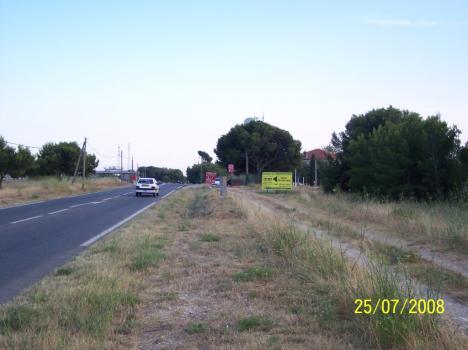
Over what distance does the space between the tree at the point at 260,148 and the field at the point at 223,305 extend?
172ft

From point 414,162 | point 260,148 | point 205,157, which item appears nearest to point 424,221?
point 414,162

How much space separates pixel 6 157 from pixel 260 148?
27.7 m

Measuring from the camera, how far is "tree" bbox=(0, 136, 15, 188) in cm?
5356

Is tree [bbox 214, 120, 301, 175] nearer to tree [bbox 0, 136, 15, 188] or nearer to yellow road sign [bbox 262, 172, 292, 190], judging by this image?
yellow road sign [bbox 262, 172, 292, 190]

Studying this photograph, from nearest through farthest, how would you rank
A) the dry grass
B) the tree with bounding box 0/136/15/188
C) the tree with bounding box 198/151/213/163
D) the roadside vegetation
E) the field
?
the field, the roadside vegetation, the dry grass, the tree with bounding box 0/136/15/188, the tree with bounding box 198/151/213/163

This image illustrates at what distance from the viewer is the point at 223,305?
6973 millimetres

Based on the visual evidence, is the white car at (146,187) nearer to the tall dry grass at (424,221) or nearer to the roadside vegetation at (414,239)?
the tall dry grass at (424,221)

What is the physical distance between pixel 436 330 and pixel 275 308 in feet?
7.29

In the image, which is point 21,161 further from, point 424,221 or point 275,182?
point 424,221

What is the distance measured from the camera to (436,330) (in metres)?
4.93

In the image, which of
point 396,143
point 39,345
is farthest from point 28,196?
point 39,345

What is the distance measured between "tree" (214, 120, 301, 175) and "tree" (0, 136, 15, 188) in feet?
77.8

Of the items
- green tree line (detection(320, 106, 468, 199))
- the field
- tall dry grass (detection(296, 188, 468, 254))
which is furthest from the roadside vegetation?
green tree line (detection(320, 106, 468, 199))

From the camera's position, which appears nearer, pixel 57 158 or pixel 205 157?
pixel 57 158
